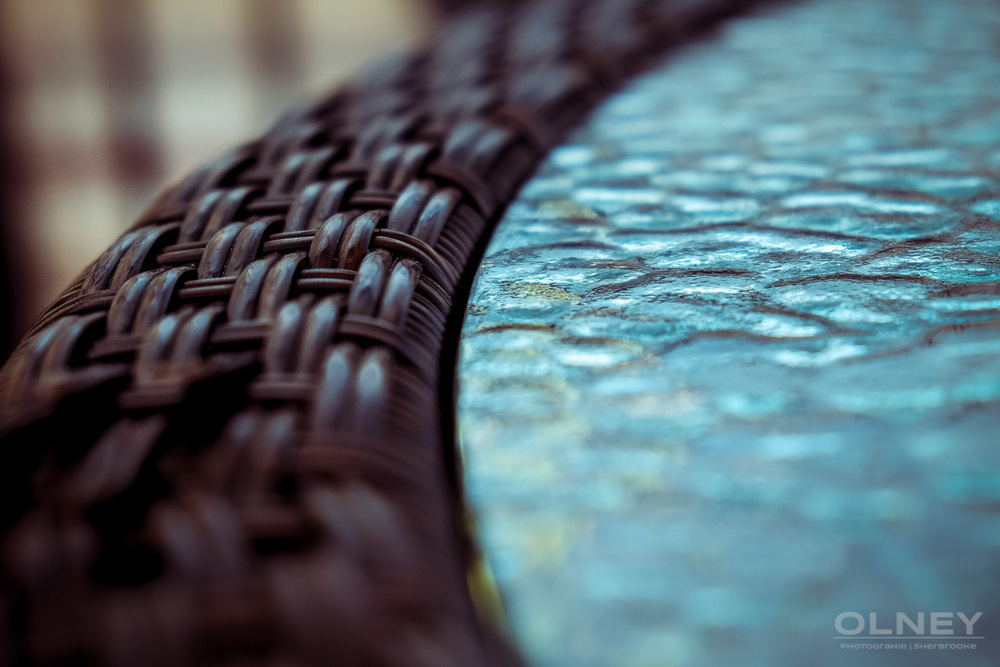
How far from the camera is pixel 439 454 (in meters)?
0.32

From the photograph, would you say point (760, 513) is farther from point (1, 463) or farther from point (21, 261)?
point (21, 261)

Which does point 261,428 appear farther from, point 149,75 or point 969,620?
point 149,75

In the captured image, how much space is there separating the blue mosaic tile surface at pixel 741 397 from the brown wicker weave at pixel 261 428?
25mm

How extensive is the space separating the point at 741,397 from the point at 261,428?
0.19 metres

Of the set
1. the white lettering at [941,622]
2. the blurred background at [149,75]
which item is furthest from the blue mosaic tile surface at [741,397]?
the blurred background at [149,75]

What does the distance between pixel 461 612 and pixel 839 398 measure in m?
0.18

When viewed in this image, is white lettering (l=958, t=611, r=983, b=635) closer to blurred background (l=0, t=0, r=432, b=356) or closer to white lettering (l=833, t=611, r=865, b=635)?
white lettering (l=833, t=611, r=865, b=635)

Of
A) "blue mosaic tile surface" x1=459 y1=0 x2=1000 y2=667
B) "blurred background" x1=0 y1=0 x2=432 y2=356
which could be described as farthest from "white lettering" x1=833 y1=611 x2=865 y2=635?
"blurred background" x1=0 y1=0 x2=432 y2=356

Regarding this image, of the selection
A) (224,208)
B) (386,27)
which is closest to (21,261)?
(386,27)

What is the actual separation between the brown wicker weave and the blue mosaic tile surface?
3 centimetres

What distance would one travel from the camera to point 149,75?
3.53m

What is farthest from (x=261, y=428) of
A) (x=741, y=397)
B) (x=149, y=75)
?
(x=149, y=75)

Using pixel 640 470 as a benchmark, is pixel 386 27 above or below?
A: above

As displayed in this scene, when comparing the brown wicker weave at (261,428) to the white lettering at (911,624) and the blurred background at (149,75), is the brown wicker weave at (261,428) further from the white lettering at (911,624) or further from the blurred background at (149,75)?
the blurred background at (149,75)
